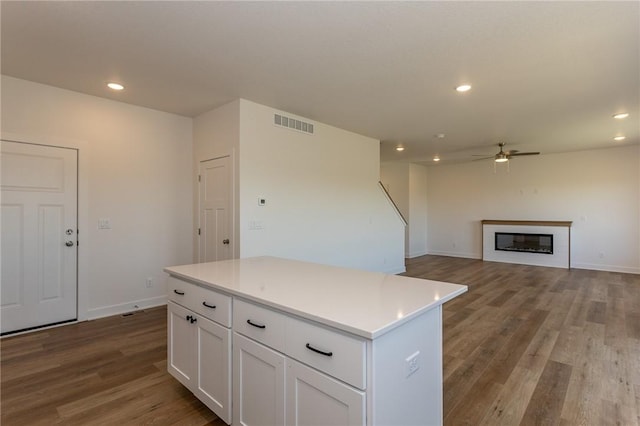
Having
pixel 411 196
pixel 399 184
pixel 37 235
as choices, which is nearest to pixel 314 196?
pixel 37 235

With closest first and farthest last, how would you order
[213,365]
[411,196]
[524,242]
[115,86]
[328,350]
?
[328,350] → [213,365] → [115,86] → [524,242] → [411,196]

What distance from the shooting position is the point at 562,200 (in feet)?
24.1

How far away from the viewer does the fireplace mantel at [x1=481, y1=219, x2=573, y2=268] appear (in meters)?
7.16

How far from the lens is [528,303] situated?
4.46 meters

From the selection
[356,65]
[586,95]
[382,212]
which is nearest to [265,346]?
[356,65]

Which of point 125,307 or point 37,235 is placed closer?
point 37,235

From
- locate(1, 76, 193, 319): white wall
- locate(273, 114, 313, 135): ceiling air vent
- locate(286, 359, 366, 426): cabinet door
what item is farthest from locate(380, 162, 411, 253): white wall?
locate(286, 359, 366, 426): cabinet door

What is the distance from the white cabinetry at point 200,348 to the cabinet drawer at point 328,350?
0.53 metres

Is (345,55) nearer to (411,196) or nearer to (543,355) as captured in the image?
(543,355)

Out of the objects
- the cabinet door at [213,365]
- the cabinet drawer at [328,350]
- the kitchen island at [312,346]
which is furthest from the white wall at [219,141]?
the cabinet drawer at [328,350]

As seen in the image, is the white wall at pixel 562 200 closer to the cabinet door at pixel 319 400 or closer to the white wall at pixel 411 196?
the white wall at pixel 411 196

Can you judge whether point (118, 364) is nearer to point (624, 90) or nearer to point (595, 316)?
point (595, 316)

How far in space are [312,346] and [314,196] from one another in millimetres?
3519

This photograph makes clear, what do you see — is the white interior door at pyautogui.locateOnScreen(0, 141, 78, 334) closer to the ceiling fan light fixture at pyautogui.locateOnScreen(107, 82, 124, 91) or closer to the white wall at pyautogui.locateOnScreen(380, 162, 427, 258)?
the ceiling fan light fixture at pyautogui.locateOnScreen(107, 82, 124, 91)
